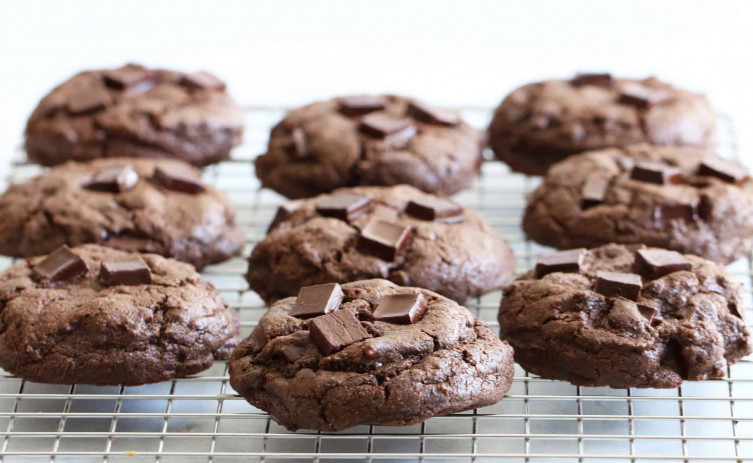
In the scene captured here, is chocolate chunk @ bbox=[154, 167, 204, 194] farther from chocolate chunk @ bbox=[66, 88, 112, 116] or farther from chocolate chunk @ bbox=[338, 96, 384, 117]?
chocolate chunk @ bbox=[338, 96, 384, 117]

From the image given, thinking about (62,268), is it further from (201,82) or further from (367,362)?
(201,82)

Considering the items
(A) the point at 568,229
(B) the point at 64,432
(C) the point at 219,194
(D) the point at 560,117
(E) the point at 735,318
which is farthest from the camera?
(D) the point at 560,117

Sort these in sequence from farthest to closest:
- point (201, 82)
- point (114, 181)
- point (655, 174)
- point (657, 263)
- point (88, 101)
→ point (201, 82)
point (88, 101)
point (114, 181)
point (655, 174)
point (657, 263)

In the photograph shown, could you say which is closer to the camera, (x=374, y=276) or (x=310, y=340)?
(x=310, y=340)

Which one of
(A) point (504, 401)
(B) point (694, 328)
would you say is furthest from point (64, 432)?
(B) point (694, 328)

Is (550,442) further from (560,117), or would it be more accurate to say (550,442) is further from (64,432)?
(560,117)

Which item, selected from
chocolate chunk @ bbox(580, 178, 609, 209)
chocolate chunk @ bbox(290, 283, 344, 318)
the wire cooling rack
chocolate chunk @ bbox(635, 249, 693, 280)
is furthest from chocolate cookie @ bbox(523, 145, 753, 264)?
chocolate chunk @ bbox(290, 283, 344, 318)

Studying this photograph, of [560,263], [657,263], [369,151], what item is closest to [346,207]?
[369,151]
